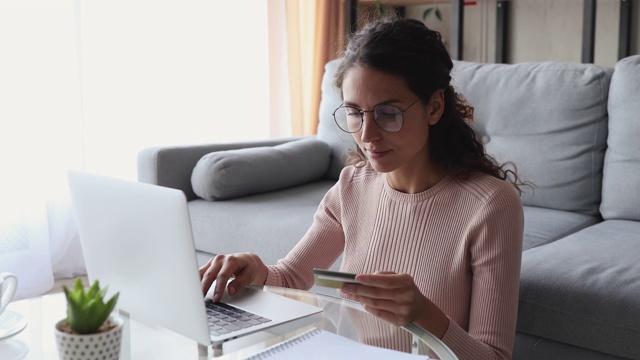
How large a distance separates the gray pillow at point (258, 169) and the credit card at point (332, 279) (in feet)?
5.00

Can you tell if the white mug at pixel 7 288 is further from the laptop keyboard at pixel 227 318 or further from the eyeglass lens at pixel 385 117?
the eyeglass lens at pixel 385 117

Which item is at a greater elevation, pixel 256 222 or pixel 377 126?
pixel 377 126

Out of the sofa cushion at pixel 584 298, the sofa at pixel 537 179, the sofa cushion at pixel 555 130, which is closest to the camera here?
the sofa cushion at pixel 584 298

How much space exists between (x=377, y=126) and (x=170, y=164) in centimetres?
141

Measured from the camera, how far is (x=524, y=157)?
2.37 meters

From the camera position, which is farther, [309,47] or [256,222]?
[309,47]

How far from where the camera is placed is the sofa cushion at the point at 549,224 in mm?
2041

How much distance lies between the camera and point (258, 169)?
2584mm

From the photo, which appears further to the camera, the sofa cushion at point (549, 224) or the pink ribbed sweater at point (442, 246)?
the sofa cushion at point (549, 224)

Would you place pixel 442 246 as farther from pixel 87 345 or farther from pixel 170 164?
pixel 170 164

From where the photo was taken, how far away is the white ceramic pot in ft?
2.85

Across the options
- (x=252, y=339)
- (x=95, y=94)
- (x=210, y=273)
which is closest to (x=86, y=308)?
(x=252, y=339)

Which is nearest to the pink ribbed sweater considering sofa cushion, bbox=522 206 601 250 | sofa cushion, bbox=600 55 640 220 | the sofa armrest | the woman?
the woman

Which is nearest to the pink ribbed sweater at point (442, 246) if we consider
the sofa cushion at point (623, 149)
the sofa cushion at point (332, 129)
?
the sofa cushion at point (623, 149)
